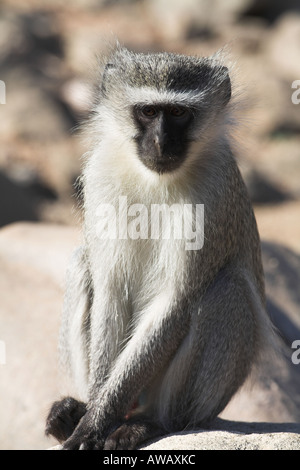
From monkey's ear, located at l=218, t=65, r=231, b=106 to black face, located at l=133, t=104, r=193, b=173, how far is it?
407 mm

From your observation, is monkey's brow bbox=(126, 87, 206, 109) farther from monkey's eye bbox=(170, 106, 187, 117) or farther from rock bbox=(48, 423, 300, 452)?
rock bbox=(48, 423, 300, 452)

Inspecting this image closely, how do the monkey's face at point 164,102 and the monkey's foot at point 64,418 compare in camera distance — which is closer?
the monkey's face at point 164,102

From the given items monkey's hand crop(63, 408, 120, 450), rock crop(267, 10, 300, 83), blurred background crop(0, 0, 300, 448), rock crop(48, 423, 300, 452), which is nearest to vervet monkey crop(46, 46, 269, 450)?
monkey's hand crop(63, 408, 120, 450)

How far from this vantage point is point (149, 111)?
17.0 ft

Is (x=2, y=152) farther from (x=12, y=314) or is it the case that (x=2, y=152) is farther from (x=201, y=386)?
(x=201, y=386)

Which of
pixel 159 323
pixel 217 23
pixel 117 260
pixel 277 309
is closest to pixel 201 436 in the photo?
pixel 159 323

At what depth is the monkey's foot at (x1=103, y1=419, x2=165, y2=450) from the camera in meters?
5.02

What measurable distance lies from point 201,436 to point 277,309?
3.88 metres

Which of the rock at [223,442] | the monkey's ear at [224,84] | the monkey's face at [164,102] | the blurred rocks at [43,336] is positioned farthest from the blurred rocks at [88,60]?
the rock at [223,442]

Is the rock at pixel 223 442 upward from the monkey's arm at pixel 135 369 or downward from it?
downward

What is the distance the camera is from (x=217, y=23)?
2109 cm

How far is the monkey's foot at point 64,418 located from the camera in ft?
17.8

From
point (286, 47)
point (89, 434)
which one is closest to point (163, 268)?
point (89, 434)

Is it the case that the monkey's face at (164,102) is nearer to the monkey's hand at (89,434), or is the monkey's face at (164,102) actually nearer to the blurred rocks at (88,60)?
the monkey's hand at (89,434)
